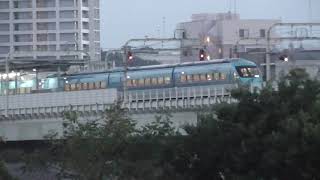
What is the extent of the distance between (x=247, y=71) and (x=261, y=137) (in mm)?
33890

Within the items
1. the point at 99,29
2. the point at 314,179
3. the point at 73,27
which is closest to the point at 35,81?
the point at 73,27

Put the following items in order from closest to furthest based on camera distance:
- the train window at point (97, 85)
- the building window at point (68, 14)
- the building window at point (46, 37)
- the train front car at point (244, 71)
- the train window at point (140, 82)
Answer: the train front car at point (244, 71), the train window at point (140, 82), the train window at point (97, 85), the building window at point (46, 37), the building window at point (68, 14)

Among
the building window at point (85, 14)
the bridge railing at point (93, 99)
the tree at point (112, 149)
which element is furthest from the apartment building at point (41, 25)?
the tree at point (112, 149)

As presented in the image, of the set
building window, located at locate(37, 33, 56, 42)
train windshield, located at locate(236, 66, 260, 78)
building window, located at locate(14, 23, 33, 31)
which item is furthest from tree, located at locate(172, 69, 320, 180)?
building window, located at locate(14, 23, 33, 31)

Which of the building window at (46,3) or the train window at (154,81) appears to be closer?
the train window at (154,81)

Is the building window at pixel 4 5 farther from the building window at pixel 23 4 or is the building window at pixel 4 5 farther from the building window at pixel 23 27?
the building window at pixel 23 27

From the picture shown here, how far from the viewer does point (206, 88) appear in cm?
5194

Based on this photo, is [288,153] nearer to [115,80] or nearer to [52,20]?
[115,80]

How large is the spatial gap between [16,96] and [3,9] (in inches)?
2201

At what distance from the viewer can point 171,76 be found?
2212 inches

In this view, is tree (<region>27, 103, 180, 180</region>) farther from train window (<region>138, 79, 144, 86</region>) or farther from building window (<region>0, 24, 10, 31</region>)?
building window (<region>0, 24, 10, 31</region>)

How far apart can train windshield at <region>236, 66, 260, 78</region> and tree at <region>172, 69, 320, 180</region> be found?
1217 inches

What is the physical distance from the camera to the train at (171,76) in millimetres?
53812

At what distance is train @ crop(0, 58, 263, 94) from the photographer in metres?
53.8
